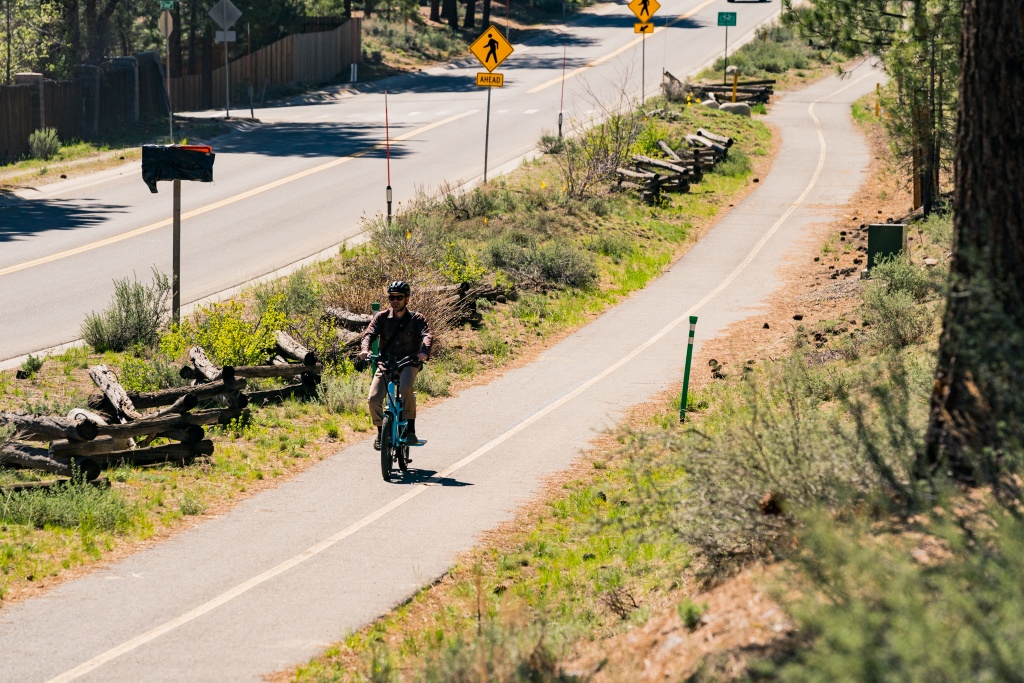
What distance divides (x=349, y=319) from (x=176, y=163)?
3.52 metres

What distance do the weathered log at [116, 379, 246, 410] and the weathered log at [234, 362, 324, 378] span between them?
75cm

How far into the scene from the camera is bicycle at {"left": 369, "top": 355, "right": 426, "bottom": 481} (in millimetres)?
11672

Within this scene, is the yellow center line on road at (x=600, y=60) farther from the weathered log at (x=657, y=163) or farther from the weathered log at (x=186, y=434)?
the weathered log at (x=186, y=434)

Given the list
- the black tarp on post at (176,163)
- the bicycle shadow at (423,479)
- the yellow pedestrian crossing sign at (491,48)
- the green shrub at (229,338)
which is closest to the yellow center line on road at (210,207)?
the yellow pedestrian crossing sign at (491,48)

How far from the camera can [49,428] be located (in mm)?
10969

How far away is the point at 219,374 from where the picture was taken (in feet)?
45.0

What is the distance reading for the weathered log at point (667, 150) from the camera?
105 ft

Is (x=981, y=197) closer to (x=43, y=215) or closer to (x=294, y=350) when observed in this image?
(x=294, y=350)

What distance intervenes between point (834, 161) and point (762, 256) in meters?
13.0

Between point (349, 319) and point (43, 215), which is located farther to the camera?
point (43, 215)

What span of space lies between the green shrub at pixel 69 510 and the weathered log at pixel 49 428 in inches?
22.8

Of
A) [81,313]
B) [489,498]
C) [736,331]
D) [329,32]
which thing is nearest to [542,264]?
[736,331]

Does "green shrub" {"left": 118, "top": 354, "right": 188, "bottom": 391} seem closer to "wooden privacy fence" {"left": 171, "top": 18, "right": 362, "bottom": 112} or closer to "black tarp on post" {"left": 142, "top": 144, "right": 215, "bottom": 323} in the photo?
"black tarp on post" {"left": 142, "top": 144, "right": 215, "bottom": 323}

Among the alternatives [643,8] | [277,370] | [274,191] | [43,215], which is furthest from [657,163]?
[277,370]
